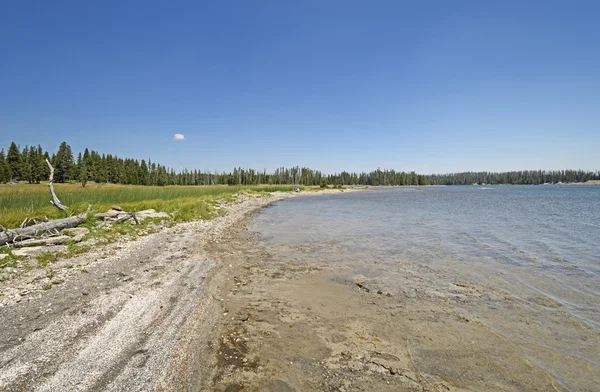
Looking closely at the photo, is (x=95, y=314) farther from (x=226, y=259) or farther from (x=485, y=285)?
(x=485, y=285)

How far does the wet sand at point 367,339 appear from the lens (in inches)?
170

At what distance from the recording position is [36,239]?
35.8 feet

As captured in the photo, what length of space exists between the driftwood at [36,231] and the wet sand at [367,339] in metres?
8.62

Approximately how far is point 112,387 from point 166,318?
7.13 ft

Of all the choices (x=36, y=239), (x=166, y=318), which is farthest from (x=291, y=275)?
(x=36, y=239)

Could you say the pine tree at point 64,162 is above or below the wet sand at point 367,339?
above

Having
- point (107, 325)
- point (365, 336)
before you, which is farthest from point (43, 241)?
point (365, 336)

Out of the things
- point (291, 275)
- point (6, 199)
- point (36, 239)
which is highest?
point (6, 199)

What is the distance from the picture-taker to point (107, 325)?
551 cm

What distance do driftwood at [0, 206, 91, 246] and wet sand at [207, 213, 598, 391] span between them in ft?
28.3

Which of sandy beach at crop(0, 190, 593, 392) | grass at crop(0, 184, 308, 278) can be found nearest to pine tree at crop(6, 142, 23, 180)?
grass at crop(0, 184, 308, 278)

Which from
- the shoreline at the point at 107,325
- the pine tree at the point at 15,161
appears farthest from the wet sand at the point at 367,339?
the pine tree at the point at 15,161

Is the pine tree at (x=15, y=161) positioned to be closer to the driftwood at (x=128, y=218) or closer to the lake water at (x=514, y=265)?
the driftwood at (x=128, y=218)

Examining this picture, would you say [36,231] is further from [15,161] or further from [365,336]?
[15,161]
